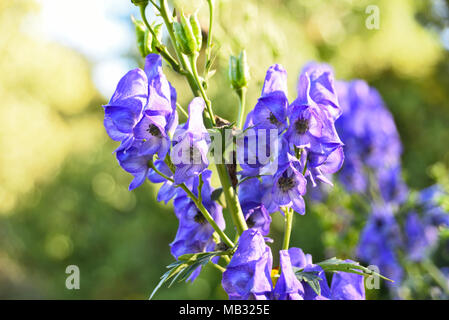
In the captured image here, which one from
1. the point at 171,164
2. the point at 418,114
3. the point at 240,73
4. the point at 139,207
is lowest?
the point at 171,164

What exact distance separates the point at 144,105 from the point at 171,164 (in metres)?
0.07

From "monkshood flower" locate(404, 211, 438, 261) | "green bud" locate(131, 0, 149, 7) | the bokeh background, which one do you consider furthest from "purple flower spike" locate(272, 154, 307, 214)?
the bokeh background

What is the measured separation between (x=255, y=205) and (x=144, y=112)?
178 millimetres

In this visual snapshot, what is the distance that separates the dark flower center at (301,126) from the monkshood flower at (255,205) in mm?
89

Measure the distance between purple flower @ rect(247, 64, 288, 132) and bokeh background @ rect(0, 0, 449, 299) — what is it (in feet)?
7.80

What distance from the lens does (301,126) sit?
1.59 ft

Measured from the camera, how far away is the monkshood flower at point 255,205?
536 mm

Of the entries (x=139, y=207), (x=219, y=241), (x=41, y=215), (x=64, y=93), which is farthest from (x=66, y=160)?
(x=219, y=241)

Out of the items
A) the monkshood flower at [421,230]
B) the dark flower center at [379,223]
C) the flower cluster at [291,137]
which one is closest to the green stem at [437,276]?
the monkshood flower at [421,230]

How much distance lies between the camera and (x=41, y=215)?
4.55 m

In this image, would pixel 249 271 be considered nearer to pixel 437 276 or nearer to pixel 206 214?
pixel 206 214

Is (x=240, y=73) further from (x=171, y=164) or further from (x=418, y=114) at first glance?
(x=418, y=114)

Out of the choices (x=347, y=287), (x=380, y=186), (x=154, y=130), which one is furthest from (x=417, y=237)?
(x=154, y=130)
